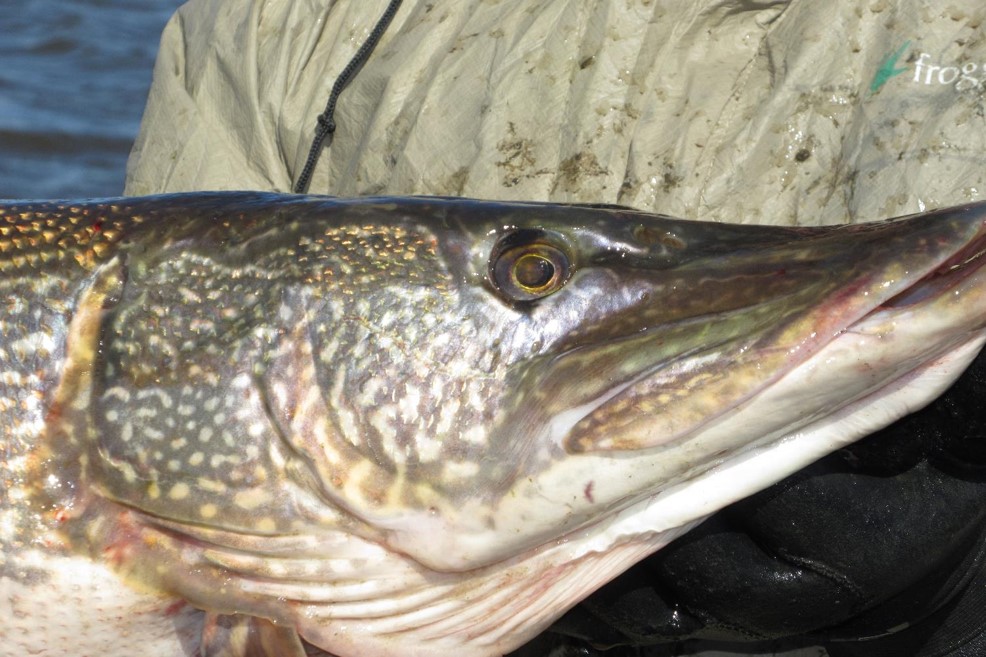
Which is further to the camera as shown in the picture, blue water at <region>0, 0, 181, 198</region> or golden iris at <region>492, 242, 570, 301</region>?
blue water at <region>0, 0, 181, 198</region>

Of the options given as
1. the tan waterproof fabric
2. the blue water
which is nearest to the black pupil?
the tan waterproof fabric

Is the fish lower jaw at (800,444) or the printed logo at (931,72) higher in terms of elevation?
the printed logo at (931,72)

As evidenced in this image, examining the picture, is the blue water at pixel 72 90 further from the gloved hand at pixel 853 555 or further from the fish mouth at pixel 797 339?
the fish mouth at pixel 797 339

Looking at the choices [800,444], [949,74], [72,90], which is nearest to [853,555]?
[800,444]

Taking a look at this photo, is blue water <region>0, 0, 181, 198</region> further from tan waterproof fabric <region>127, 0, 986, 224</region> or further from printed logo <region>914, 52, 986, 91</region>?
printed logo <region>914, 52, 986, 91</region>

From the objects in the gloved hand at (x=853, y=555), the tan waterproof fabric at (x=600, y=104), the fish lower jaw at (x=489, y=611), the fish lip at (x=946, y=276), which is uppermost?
the tan waterproof fabric at (x=600, y=104)

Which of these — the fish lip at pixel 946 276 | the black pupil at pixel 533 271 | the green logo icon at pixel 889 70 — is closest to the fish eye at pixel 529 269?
the black pupil at pixel 533 271

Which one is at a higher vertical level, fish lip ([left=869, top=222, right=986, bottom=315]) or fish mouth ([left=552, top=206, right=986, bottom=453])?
fish lip ([left=869, top=222, right=986, bottom=315])
